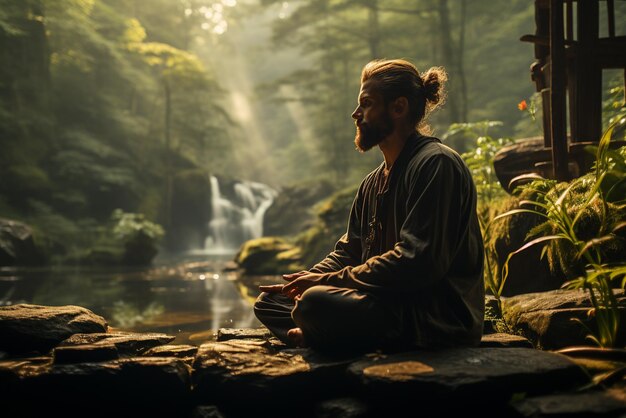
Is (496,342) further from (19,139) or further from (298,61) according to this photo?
(298,61)

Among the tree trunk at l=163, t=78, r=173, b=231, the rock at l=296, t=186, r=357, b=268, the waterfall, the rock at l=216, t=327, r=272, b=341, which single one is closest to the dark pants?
the rock at l=216, t=327, r=272, b=341

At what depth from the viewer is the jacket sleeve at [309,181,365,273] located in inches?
132

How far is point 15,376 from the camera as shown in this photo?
2.60 metres

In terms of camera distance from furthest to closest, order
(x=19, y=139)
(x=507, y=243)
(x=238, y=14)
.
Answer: (x=238, y=14), (x=19, y=139), (x=507, y=243)

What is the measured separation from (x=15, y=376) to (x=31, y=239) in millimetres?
13382

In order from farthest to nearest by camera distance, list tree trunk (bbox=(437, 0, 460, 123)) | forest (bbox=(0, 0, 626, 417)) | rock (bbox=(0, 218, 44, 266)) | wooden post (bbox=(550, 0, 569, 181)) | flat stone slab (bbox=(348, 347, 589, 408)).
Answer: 1. tree trunk (bbox=(437, 0, 460, 123))
2. rock (bbox=(0, 218, 44, 266))
3. wooden post (bbox=(550, 0, 569, 181))
4. forest (bbox=(0, 0, 626, 417))
5. flat stone slab (bbox=(348, 347, 589, 408))

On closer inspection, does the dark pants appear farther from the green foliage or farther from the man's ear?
the green foliage

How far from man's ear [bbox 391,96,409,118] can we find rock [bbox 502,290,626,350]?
5.32 ft

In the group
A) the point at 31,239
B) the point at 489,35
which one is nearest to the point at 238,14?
the point at 489,35

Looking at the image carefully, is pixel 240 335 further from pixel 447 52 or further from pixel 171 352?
pixel 447 52

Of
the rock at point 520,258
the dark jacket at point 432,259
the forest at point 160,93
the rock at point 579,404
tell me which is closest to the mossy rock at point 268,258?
the forest at point 160,93

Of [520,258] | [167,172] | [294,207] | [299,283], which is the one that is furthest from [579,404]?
[167,172]

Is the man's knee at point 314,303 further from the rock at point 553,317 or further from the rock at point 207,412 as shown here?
the rock at point 553,317

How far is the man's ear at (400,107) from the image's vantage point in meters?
2.96
